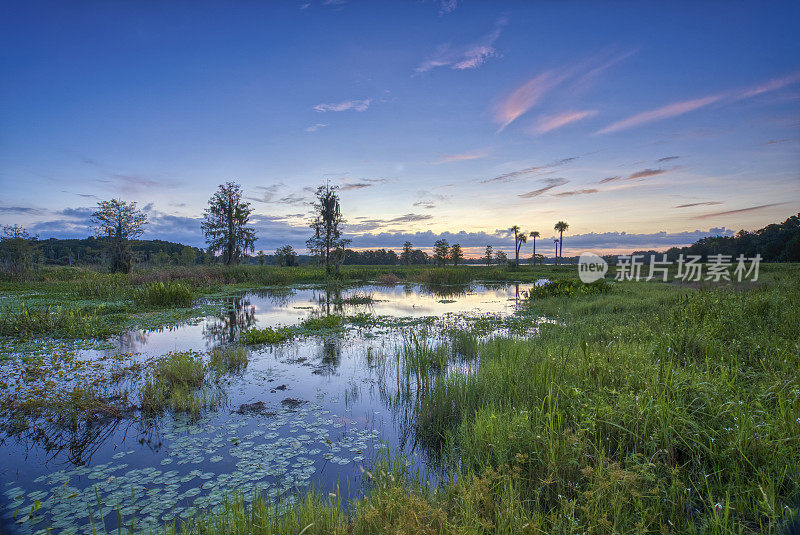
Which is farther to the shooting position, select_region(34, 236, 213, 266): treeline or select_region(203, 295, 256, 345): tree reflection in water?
select_region(34, 236, 213, 266): treeline

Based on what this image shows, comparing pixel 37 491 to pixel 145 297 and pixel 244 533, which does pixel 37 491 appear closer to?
pixel 244 533

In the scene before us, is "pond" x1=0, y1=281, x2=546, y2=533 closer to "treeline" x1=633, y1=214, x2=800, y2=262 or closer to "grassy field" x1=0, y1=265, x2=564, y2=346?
"grassy field" x1=0, y1=265, x2=564, y2=346

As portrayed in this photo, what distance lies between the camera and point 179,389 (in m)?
6.27

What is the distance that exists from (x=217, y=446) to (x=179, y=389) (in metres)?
2.17

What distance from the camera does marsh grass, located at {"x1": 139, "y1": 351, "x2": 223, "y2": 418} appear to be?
5.83 m

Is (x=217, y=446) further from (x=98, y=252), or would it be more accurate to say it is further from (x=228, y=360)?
(x=98, y=252)

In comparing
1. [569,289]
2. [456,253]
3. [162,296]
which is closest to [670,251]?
[456,253]

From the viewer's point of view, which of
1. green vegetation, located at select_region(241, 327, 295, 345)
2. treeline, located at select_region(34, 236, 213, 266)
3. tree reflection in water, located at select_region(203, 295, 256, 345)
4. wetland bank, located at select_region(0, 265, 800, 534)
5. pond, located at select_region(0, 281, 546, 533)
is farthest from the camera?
treeline, located at select_region(34, 236, 213, 266)

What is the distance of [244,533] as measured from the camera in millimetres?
2717

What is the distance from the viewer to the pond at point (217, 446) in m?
3.58

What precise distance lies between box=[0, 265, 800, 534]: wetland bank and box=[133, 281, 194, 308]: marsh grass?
6.04 metres

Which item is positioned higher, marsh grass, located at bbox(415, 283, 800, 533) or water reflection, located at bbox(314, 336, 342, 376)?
marsh grass, located at bbox(415, 283, 800, 533)

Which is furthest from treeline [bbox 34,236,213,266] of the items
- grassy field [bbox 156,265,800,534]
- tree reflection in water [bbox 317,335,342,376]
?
grassy field [bbox 156,265,800,534]

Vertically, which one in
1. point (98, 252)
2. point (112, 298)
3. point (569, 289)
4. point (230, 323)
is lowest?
point (230, 323)
